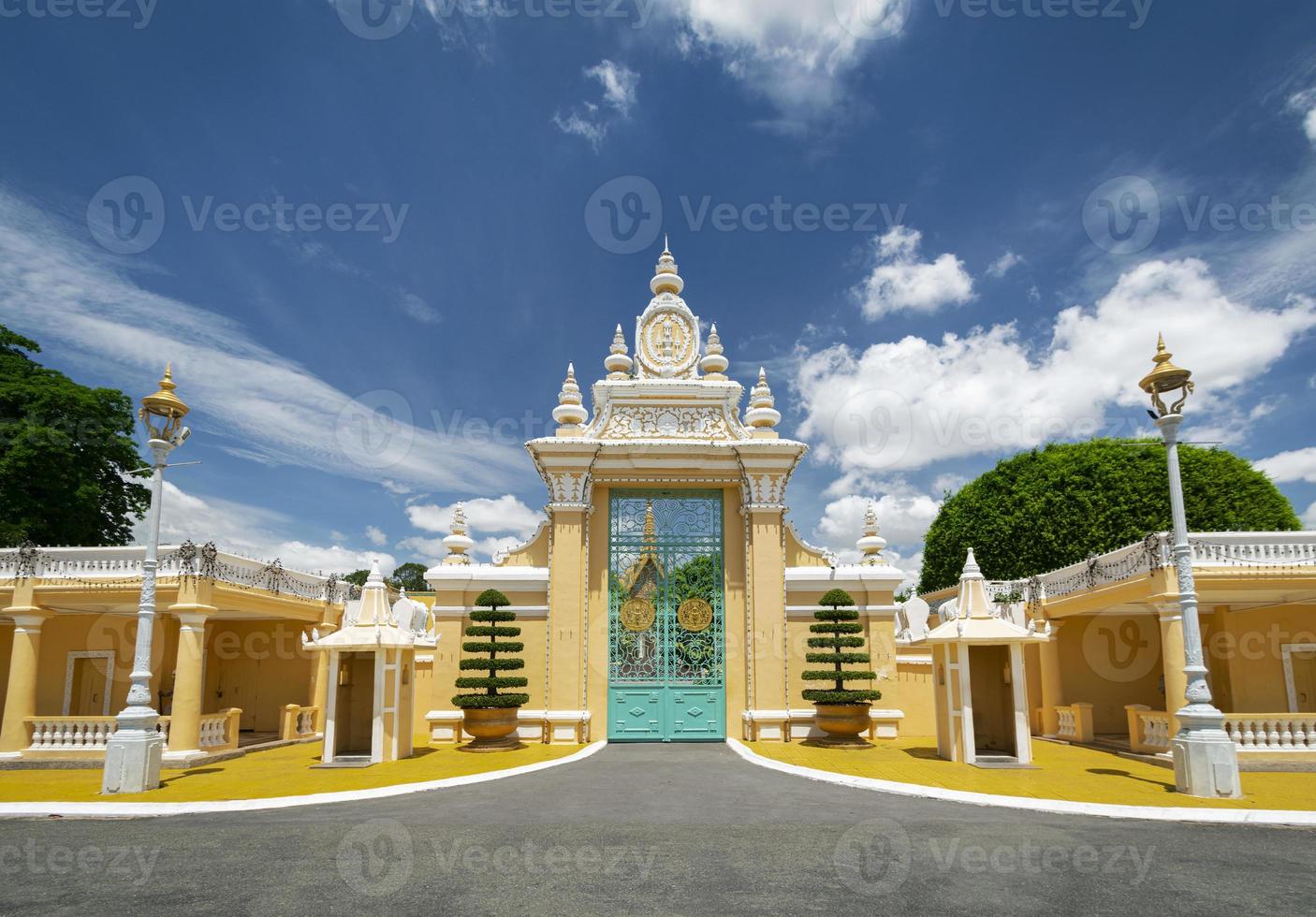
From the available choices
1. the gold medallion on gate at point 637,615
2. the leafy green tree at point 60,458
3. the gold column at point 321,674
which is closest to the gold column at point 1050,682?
the gold medallion on gate at point 637,615

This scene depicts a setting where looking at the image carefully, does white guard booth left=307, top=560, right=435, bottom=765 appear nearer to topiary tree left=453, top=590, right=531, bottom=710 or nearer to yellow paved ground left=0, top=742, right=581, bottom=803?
yellow paved ground left=0, top=742, right=581, bottom=803

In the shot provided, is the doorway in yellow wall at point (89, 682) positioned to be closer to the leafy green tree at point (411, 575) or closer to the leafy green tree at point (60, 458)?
the leafy green tree at point (60, 458)

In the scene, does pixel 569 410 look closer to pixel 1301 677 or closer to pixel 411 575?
pixel 1301 677

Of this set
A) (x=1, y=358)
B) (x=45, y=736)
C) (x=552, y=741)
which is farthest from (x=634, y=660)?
(x=1, y=358)

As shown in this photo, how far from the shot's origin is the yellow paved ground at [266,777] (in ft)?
35.2

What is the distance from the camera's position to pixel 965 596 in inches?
539

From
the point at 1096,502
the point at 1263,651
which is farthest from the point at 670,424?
the point at 1096,502

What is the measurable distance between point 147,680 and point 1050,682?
18312 millimetres

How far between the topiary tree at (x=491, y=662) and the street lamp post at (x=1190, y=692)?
10.8 m

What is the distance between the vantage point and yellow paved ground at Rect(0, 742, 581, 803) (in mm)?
10719

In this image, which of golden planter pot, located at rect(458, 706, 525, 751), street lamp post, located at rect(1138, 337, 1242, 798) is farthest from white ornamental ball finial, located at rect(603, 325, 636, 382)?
street lamp post, located at rect(1138, 337, 1242, 798)

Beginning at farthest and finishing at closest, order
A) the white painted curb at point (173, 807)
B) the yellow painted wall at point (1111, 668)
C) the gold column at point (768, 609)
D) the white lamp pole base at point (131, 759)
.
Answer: the yellow painted wall at point (1111, 668)
the gold column at point (768, 609)
the white lamp pole base at point (131, 759)
the white painted curb at point (173, 807)

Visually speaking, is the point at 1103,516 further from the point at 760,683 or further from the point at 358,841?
the point at 358,841

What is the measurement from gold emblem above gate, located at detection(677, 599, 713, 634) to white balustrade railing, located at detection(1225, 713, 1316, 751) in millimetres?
9327
